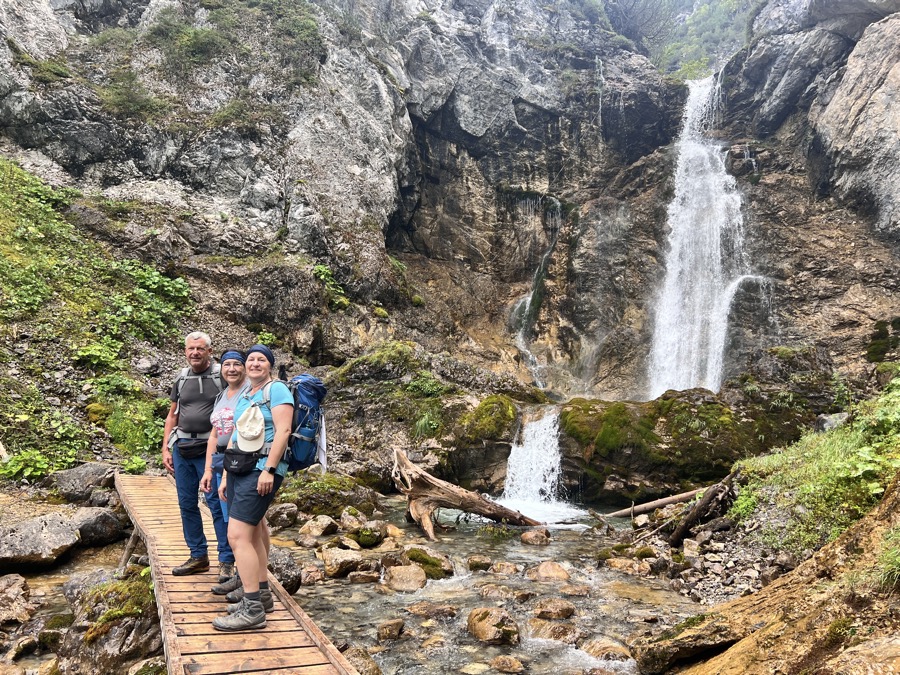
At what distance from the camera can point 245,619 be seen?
3.46m

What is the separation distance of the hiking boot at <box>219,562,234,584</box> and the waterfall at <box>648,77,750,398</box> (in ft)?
76.3

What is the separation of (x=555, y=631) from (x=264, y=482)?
146 inches

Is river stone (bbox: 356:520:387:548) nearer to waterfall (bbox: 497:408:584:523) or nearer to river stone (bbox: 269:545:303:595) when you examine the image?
river stone (bbox: 269:545:303:595)

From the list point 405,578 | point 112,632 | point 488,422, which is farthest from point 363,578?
point 488,422

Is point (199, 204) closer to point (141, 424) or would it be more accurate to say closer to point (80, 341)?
point (80, 341)

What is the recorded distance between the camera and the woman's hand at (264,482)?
132 inches

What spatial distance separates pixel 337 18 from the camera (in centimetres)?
2545

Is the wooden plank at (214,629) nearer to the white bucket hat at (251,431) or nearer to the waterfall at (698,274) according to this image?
the white bucket hat at (251,431)

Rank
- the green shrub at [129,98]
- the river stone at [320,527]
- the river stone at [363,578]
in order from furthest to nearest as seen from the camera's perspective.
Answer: the green shrub at [129,98] → the river stone at [320,527] → the river stone at [363,578]

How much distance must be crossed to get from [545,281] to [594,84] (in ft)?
45.4

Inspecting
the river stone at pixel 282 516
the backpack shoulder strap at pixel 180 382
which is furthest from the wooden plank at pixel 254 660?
the river stone at pixel 282 516

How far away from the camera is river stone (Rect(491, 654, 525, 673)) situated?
14.5 ft

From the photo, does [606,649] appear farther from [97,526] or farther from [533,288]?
[533,288]

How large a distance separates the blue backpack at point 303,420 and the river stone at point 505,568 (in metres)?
4.70
